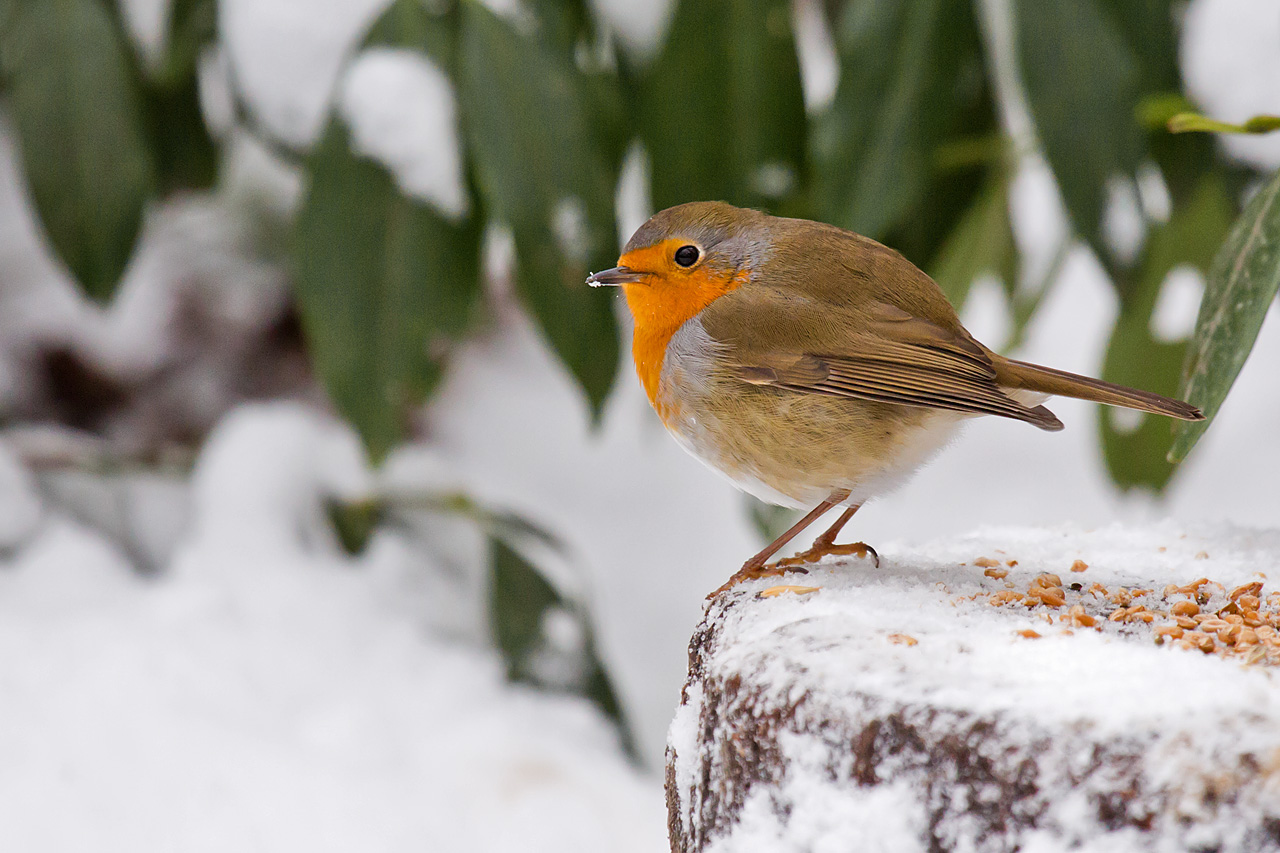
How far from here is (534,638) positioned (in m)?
2.55

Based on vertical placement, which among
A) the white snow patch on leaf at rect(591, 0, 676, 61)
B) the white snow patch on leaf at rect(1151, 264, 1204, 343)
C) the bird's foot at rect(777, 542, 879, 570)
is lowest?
the white snow patch on leaf at rect(1151, 264, 1204, 343)

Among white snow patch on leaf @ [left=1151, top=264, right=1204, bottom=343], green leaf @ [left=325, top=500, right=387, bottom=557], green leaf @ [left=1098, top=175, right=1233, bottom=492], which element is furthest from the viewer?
green leaf @ [left=325, top=500, right=387, bottom=557]

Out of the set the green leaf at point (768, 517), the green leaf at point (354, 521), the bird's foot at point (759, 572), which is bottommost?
the green leaf at point (354, 521)

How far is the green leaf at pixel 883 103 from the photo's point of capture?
2014mm

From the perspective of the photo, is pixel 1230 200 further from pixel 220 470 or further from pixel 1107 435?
pixel 220 470

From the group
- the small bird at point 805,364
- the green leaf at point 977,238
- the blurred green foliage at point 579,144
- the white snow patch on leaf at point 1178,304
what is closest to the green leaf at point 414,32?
the blurred green foliage at point 579,144

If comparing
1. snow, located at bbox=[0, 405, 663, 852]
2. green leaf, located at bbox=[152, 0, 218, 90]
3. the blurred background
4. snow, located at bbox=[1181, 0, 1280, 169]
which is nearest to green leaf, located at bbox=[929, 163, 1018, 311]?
the blurred background

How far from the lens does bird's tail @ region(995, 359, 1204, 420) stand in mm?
1263

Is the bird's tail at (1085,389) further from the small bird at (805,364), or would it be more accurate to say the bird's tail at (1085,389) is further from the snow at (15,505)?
the snow at (15,505)

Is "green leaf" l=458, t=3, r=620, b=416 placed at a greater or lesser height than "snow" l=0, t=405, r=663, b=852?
greater

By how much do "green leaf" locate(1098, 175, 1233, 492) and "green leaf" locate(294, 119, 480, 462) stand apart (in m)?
1.29

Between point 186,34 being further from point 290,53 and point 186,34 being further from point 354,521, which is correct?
point 354,521

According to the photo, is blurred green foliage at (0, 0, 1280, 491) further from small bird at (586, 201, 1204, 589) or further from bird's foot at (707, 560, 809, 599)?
bird's foot at (707, 560, 809, 599)

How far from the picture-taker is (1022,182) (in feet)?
16.9
